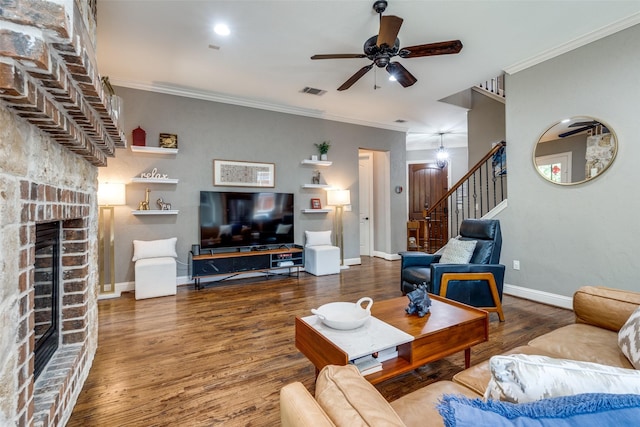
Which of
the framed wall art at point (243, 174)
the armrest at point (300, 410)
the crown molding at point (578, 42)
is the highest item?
the crown molding at point (578, 42)

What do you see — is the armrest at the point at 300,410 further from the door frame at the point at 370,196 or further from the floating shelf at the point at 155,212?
the door frame at the point at 370,196

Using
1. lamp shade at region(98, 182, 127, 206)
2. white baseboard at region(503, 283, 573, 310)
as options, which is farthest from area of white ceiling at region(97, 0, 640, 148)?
white baseboard at region(503, 283, 573, 310)

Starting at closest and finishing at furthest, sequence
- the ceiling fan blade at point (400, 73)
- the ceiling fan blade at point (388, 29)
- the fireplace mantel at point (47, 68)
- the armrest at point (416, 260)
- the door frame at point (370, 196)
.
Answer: the fireplace mantel at point (47, 68) < the ceiling fan blade at point (388, 29) < the ceiling fan blade at point (400, 73) < the armrest at point (416, 260) < the door frame at point (370, 196)

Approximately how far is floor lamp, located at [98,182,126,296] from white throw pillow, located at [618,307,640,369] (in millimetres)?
4625

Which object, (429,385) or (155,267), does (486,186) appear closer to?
(429,385)

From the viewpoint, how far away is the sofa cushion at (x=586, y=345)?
53.9 inches

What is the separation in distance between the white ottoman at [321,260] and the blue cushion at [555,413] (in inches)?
173

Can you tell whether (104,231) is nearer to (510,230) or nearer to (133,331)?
(133,331)

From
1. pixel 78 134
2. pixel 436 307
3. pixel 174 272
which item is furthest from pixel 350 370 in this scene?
pixel 174 272

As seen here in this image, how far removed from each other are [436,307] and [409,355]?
2.13 ft

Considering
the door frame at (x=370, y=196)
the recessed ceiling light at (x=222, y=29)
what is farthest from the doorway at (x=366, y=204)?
the recessed ceiling light at (x=222, y=29)

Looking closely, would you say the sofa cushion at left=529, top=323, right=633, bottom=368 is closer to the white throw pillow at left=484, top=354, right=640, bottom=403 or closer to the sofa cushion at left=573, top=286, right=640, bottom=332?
the sofa cushion at left=573, top=286, right=640, bottom=332

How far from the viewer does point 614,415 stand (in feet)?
1.76

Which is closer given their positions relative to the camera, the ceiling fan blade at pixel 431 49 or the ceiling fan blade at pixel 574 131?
the ceiling fan blade at pixel 431 49
